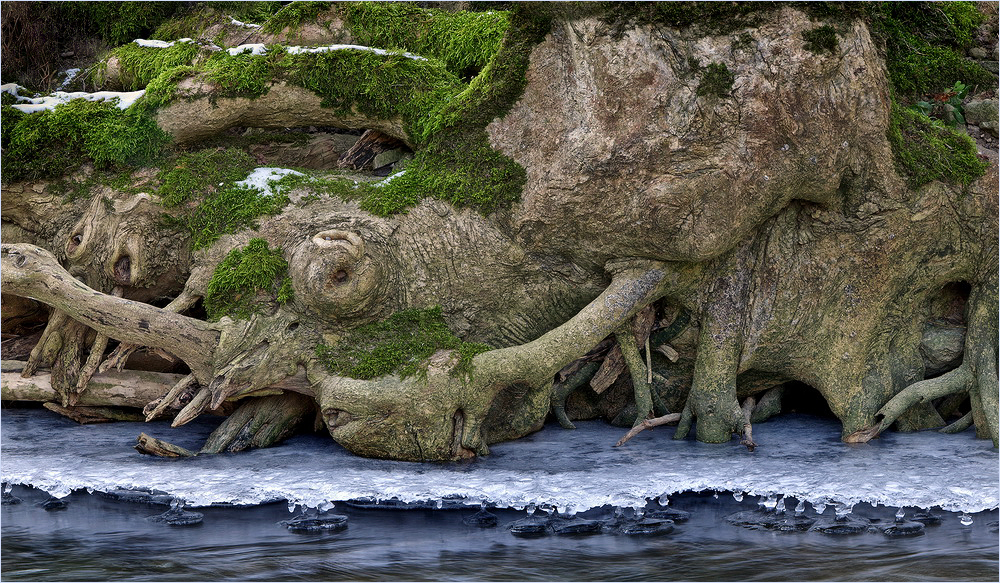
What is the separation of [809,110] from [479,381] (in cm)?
281

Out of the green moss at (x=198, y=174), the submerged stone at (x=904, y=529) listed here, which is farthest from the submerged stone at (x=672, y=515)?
the green moss at (x=198, y=174)

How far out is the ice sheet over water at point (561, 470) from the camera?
236 inches

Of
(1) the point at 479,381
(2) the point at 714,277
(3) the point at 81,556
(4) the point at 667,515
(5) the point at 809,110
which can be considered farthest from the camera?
(2) the point at 714,277

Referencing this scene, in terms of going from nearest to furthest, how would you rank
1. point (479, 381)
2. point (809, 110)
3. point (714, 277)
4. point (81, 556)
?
point (81, 556)
point (809, 110)
point (479, 381)
point (714, 277)

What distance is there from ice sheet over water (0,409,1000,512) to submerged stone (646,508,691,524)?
0.39 ft

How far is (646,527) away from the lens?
5.71 m

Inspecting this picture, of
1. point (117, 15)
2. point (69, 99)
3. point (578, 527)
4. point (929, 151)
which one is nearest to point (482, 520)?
point (578, 527)

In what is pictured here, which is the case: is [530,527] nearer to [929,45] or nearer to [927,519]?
[927,519]

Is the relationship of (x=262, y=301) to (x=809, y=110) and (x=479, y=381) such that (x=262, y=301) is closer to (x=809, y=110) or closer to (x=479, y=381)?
(x=479, y=381)

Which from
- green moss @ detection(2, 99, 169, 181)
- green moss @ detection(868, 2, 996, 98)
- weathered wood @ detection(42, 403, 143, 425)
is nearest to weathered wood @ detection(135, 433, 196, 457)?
weathered wood @ detection(42, 403, 143, 425)

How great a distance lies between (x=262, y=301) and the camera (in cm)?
704

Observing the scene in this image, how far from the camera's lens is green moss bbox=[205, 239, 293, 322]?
7.01m

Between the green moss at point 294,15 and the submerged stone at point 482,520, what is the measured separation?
5.18 m

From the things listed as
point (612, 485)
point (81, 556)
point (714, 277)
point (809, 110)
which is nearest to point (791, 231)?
point (714, 277)
